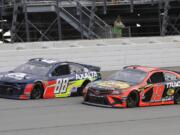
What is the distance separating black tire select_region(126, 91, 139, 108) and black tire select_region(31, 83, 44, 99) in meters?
3.05

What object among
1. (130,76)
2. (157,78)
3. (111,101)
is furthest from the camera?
(157,78)

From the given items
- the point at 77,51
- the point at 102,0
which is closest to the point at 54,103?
the point at 77,51

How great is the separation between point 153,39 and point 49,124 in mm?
Answer: 15717

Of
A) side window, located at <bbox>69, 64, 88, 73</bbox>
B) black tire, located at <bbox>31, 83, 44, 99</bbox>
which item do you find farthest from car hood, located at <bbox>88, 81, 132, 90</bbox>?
side window, located at <bbox>69, 64, 88, 73</bbox>

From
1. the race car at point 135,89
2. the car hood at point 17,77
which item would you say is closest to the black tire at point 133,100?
the race car at point 135,89

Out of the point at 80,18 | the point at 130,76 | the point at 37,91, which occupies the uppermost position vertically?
the point at 80,18

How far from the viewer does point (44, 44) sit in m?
25.9

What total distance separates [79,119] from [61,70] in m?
5.61

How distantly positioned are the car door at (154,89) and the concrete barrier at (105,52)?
27.1 feet

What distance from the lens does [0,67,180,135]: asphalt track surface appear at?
12336 millimetres

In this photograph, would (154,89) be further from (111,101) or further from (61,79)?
(61,79)

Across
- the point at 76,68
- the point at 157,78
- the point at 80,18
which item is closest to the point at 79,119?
the point at 157,78

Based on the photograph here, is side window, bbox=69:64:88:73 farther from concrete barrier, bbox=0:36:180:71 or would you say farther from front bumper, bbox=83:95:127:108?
concrete barrier, bbox=0:36:180:71

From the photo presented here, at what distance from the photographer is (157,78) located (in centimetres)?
1803
